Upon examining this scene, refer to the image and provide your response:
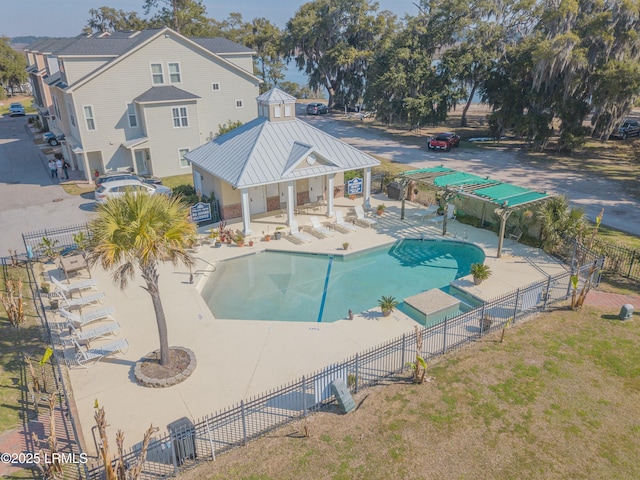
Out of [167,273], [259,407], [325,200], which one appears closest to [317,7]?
[325,200]

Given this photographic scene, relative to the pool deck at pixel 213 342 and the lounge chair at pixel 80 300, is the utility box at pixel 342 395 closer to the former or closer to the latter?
the pool deck at pixel 213 342

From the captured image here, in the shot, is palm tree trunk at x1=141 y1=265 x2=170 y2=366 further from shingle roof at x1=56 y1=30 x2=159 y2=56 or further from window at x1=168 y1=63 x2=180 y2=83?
shingle roof at x1=56 y1=30 x2=159 y2=56

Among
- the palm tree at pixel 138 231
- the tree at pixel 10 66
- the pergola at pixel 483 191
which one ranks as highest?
→ the tree at pixel 10 66

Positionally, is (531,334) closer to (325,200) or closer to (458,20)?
(325,200)

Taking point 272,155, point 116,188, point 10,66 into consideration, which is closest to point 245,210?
point 272,155

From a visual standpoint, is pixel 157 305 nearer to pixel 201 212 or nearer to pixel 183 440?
pixel 183 440

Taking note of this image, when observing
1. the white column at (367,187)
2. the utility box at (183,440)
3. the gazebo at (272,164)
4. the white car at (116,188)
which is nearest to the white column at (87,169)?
the white car at (116,188)
